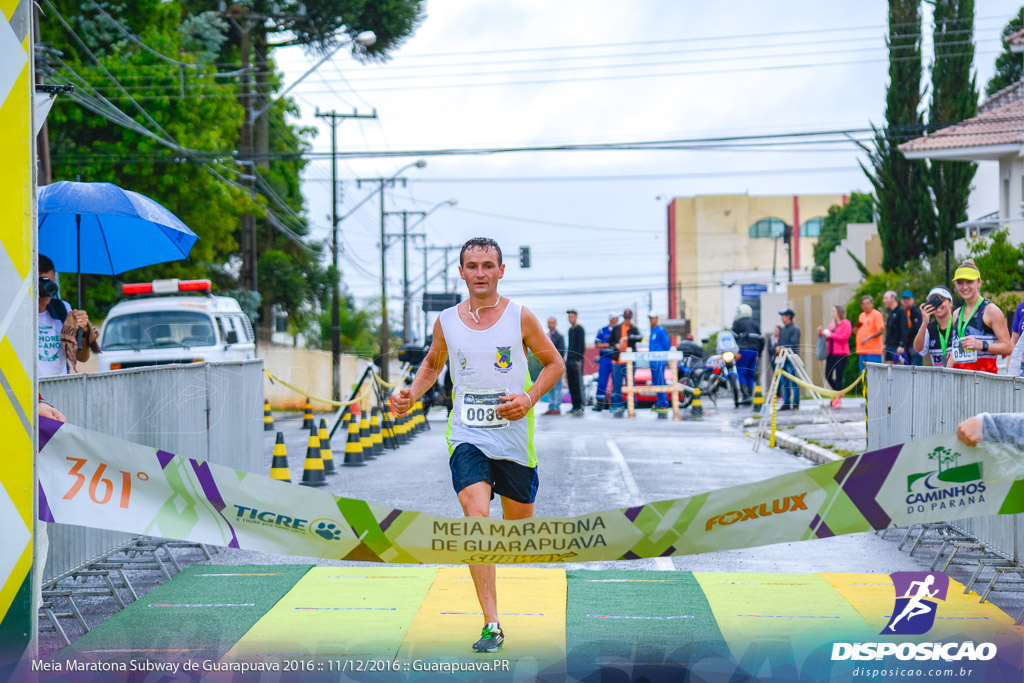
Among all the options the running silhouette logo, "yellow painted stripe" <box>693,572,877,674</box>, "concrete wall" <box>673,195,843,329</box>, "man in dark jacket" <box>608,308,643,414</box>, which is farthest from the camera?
"concrete wall" <box>673,195,843,329</box>

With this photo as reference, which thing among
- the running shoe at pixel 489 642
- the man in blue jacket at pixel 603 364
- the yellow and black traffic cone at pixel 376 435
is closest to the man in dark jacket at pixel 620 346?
the man in blue jacket at pixel 603 364

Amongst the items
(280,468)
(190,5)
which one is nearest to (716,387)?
(280,468)

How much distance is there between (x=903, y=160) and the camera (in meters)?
36.6

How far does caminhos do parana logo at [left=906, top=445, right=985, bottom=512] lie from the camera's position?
462 centimetres

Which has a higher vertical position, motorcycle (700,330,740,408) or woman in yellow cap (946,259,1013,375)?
woman in yellow cap (946,259,1013,375)

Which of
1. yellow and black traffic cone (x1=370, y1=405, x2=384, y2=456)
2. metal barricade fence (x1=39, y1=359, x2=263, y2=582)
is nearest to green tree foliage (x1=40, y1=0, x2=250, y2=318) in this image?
yellow and black traffic cone (x1=370, y1=405, x2=384, y2=456)

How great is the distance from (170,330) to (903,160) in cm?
2630

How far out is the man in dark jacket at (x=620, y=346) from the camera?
2414 centimetres

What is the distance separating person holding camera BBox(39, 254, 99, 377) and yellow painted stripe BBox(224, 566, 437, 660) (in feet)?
10.4

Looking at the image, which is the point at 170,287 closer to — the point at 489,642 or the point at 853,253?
the point at 489,642

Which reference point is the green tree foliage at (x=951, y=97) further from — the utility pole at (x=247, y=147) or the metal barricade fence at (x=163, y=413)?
the metal barricade fence at (x=163, y=413)

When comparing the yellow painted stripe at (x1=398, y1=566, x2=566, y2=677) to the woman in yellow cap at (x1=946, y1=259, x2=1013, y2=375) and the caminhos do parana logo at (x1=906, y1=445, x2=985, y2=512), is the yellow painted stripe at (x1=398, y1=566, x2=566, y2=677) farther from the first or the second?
the woman in yellow cap at (x1=946, y1=259, x2=1013, y2=375)

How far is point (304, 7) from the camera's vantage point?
36.1 m

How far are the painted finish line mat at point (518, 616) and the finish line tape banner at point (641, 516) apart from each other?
94cm
